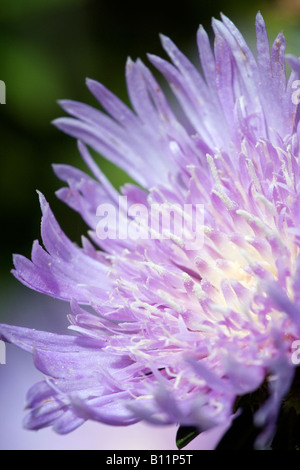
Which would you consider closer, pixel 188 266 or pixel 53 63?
pixel 188 266

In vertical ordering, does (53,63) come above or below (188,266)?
above

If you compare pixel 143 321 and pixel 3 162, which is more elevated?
pixel 3 162
